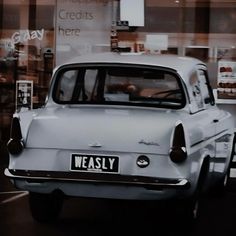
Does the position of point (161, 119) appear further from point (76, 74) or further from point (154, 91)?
point (76, 74)

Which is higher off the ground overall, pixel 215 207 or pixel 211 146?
pixel 211 146

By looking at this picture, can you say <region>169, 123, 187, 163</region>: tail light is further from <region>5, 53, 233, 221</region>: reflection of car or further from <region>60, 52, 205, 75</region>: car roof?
<region>60, 52, 205, 75</region>: car roof

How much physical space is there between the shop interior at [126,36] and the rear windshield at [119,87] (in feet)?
16.7

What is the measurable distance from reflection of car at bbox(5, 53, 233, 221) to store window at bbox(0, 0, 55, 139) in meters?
5.79

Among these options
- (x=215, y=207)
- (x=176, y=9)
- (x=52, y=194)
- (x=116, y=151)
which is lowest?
(x=215, y=207)

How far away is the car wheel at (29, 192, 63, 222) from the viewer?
730cm

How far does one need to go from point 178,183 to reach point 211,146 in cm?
128

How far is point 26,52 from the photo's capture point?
13359 mm

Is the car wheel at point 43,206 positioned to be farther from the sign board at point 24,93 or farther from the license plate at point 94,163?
the sign board at point 24,93

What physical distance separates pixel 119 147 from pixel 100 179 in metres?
0.34

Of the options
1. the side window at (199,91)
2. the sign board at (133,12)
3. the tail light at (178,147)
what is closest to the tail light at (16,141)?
the tail light at (178,147)

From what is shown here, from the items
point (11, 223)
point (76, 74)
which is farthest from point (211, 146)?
point (11, 223)

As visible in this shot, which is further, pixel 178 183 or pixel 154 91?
pixel 154 91

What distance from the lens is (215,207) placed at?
8.66m
